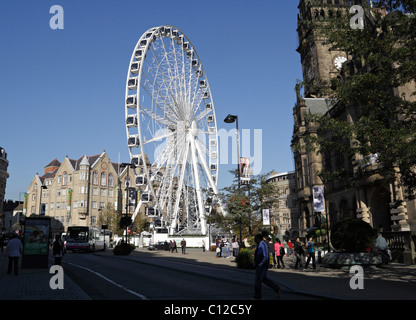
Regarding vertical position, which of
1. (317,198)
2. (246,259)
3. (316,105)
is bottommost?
(246,259)

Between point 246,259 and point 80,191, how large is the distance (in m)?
81.2

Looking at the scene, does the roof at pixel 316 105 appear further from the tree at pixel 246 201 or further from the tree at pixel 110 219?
the tree at pixel 110 219

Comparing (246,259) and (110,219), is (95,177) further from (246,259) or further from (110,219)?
(246,259)

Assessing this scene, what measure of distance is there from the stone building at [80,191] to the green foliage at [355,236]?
246 feet

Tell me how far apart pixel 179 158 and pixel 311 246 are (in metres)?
30.1

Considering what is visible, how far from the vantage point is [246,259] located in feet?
75.0

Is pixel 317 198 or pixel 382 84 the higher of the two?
pixel 382 84

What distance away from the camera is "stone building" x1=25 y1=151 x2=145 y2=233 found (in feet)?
316

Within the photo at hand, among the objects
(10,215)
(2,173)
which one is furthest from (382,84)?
(10,215)

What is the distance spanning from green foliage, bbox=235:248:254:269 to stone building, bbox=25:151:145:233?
2839 inches

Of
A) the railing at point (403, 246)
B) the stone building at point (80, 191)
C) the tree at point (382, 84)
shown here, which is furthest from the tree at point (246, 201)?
the stone building at point (80, 191)

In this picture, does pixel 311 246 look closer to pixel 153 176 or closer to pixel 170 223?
pixel 153 176

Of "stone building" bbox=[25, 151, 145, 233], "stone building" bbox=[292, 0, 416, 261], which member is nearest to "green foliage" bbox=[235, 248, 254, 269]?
"stone building" bbox=[292, 0, 416, 261]
